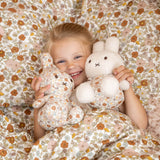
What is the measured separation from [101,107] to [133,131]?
169 mm


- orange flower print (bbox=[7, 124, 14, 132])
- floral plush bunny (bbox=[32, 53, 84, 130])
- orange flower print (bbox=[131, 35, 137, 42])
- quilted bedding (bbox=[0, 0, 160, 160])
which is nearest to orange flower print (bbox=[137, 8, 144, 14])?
quilted bedding (bbox=[0, 0, 160, 160])

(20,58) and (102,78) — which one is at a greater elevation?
(102,78)

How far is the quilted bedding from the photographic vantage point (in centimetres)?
90

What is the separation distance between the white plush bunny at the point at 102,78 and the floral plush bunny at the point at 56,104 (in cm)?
7

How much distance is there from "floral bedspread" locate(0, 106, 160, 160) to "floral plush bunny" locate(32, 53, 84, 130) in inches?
1.4

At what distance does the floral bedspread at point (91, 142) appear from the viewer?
868 millimetres

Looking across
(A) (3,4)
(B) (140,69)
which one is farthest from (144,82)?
A: (A) (3,4)

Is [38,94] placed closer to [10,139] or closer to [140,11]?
[10,139]

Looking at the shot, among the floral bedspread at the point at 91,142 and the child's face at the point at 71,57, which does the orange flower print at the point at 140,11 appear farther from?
the floral bedspread at the point at 91,142

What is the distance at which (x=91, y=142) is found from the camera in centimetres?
90

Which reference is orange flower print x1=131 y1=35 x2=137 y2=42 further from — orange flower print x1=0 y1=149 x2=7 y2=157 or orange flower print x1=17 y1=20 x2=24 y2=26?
orange flower print x1=0 y1=149 x2=7 y2=157

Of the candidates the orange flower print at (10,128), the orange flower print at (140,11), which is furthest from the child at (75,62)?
the orange flower print at (140,11)

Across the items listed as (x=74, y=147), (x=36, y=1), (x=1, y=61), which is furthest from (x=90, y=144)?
(x=36, y=1)

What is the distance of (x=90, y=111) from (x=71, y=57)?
295 millimetres
